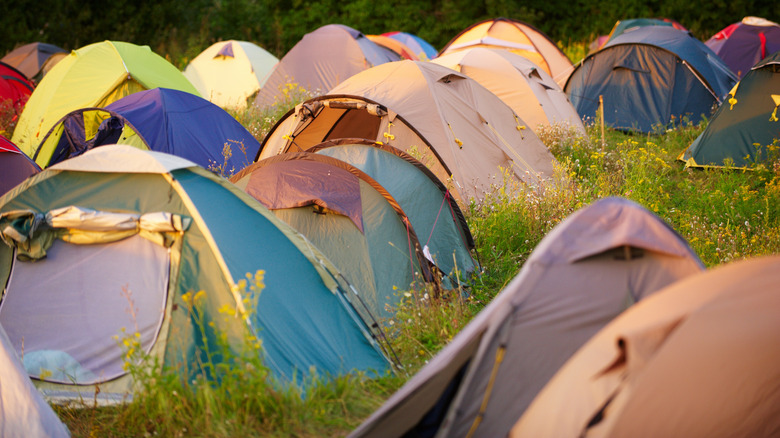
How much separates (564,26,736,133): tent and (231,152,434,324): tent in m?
7.15

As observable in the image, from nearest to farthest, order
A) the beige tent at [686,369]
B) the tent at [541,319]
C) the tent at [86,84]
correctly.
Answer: the beige tent at [686,369] < the tent at [541,319] < the tent at [86,84]

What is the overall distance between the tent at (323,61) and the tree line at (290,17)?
6.67 m

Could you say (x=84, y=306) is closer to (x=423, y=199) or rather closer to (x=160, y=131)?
(x=423, y=199)

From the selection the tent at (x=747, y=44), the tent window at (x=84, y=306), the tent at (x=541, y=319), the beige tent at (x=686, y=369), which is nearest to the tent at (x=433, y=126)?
the tent window at (x=84, y=306)

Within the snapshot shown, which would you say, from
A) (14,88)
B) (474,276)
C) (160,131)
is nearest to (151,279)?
(474,276)

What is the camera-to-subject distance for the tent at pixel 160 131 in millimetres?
7164

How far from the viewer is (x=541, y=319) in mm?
2803

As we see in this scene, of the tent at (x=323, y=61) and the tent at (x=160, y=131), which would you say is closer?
the tent at (x=160, y=131)

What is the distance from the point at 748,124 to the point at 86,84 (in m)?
8.54

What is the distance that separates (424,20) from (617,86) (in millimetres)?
13957

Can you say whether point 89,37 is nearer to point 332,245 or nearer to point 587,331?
point 332,245

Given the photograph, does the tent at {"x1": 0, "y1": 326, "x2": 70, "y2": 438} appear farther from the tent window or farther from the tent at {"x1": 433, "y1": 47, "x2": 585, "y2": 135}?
the tent at {"x1": 433, "y1": 47, "x2": 585, "y2": 135}

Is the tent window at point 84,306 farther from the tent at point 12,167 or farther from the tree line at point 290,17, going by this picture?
the tree line at point 290,17

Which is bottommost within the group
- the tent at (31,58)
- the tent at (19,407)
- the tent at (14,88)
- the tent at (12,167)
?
the tent at (19,407)
